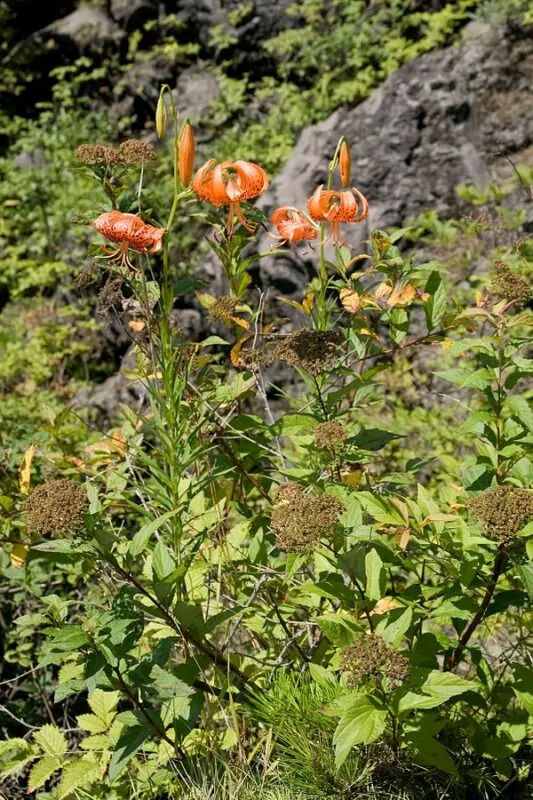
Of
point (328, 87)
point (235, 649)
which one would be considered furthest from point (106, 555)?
point (328, 87)

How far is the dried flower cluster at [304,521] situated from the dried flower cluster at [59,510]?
335 mm

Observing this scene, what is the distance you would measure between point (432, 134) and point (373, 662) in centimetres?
370

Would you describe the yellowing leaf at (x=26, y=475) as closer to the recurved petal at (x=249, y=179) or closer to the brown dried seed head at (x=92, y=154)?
the brown dried seed head at (x=92, y=154)

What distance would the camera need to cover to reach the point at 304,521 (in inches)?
51.9

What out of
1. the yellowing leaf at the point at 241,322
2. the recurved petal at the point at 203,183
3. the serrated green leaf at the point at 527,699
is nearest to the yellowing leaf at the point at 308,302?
the yellowing leaf at the point at 241,322

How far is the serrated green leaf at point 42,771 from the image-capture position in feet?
5.69

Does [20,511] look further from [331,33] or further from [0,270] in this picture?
[331,33]

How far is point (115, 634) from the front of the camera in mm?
1443

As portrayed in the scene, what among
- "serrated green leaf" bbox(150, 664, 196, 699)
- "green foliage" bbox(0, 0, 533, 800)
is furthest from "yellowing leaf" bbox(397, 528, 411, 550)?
"serrated green leaf" bbox(150, 664, 196, 699)

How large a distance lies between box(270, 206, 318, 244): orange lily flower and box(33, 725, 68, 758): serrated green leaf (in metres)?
1.24

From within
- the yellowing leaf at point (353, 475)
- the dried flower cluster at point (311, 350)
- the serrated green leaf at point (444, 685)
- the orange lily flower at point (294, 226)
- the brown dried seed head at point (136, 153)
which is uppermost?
the brown dried seed head at point (136, 153)

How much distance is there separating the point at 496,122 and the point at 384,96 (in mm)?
650

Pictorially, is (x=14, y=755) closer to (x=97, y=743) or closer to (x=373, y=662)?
(x=97, y=743)

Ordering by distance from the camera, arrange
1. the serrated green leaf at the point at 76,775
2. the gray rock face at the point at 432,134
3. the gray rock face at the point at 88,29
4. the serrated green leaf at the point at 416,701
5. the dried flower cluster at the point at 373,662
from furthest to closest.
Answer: the gray rock face at the point at 88,29, the gray rock face at the point at 432,134, the serrated green leaf at the point at 76,775, the serrated green leaf at the point at 416,701, the dried flower cluster at the point at 373,662
